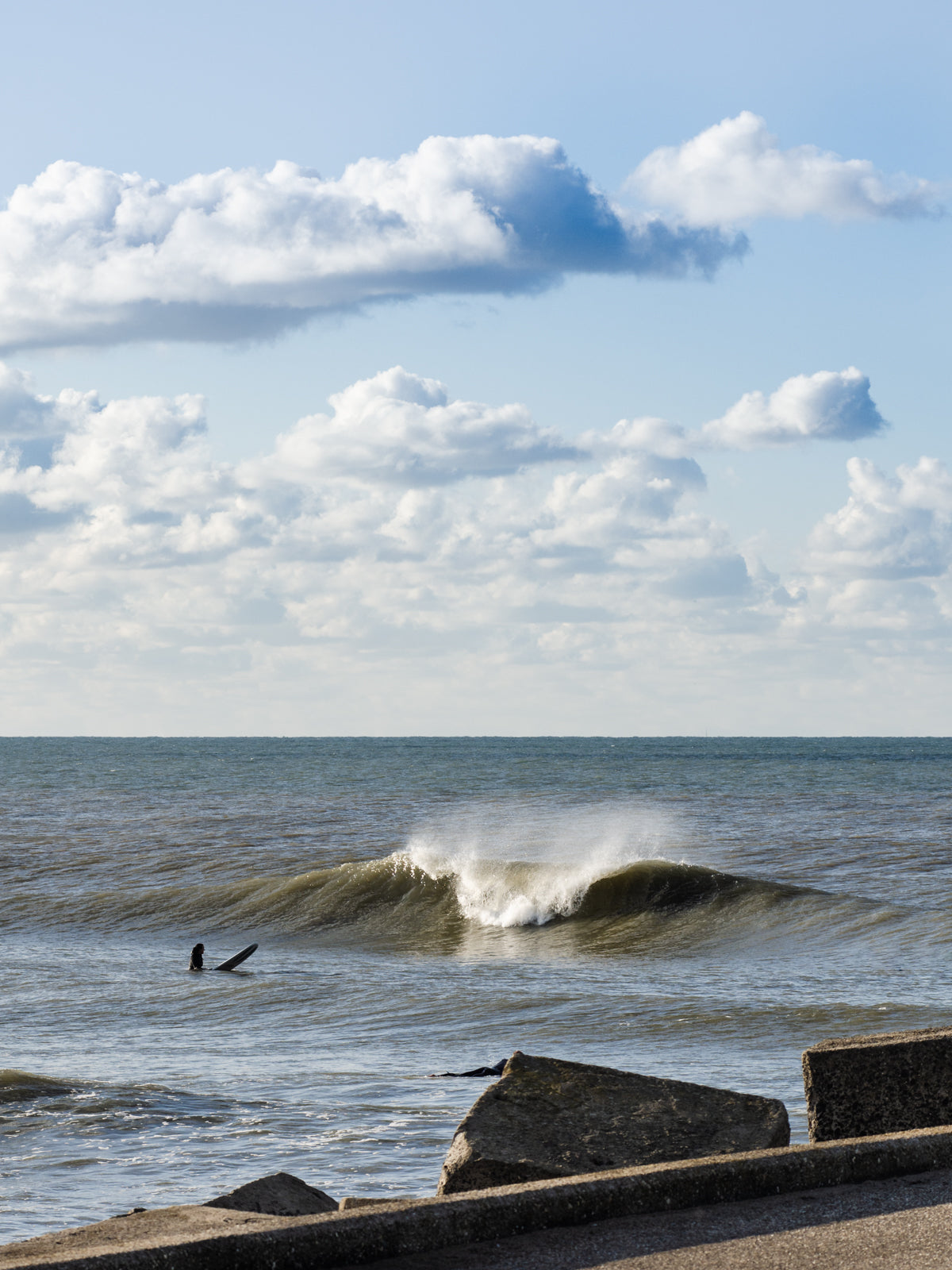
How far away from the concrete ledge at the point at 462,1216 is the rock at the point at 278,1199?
46cm

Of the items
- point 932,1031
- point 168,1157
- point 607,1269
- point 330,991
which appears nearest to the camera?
point 607,1269

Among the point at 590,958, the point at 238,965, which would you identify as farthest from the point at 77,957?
the point at 590,958

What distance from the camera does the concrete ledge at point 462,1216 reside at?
379cm

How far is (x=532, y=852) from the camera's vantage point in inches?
1001

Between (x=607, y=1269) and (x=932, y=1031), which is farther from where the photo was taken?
(x=932, y=1031)

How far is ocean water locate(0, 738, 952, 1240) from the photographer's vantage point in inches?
300

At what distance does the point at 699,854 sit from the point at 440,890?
629 centimetres

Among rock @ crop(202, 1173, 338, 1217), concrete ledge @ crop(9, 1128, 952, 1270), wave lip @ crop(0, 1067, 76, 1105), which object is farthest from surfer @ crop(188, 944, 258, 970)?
concrete ledge @ crop(9, 1128, 952, 1270)

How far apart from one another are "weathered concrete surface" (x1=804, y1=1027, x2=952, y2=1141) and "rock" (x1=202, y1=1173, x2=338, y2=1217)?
1990 mm

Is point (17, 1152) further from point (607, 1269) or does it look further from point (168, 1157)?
point (607, 1269)

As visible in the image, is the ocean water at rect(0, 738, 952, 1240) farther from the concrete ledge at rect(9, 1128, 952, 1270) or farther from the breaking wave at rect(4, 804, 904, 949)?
the concrete ledge at rect(9, 1128, 952, 1270)

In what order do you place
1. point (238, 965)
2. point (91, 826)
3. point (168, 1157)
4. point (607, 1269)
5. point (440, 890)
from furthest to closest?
point (91, 826) < point (440, 890) < point (238, 965) < point (168, 1157) < point (607, 1269)

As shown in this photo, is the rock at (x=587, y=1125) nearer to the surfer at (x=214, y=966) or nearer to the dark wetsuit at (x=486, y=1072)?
the dark wetsuit at (x=486, y=1072)

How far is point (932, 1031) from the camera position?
5402 millimetres
